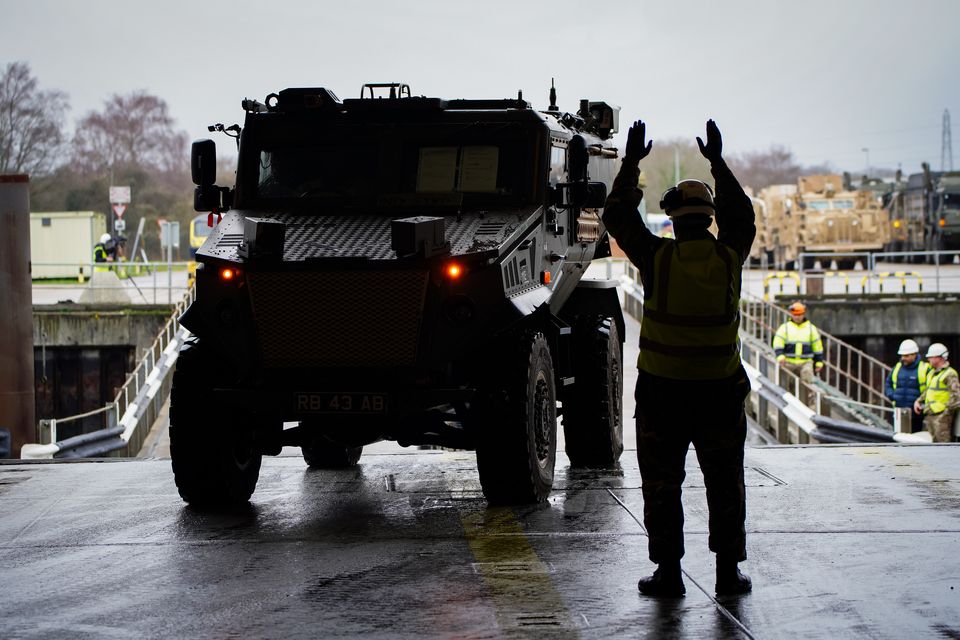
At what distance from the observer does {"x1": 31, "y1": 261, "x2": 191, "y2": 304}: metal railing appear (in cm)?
3102

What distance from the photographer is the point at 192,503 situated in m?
9.60

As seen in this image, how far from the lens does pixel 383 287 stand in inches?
345

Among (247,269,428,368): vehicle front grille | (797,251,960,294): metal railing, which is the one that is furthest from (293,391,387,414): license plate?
(797,251,960,294): metal railing

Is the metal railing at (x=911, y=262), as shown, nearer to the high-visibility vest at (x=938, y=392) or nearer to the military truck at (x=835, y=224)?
the military truck at (x=835, y=224)

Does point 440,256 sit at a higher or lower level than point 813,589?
higher

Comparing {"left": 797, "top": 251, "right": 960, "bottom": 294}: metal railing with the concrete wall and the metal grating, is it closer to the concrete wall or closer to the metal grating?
the concrete wall

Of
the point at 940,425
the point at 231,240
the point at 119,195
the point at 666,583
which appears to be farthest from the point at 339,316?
the point at 119,195

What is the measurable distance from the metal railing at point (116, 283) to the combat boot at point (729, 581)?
20.8 m

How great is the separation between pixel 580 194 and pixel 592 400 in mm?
1942

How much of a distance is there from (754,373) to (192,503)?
12.8 m

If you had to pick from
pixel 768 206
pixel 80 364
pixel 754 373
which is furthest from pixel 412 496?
pixel 768 206

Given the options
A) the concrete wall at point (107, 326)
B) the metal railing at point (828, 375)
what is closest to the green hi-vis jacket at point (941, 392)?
the metal railing at point (828, 375)

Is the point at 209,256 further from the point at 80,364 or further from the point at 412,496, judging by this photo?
the point at 80,364

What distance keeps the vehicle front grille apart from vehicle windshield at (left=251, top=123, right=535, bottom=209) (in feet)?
3.45
